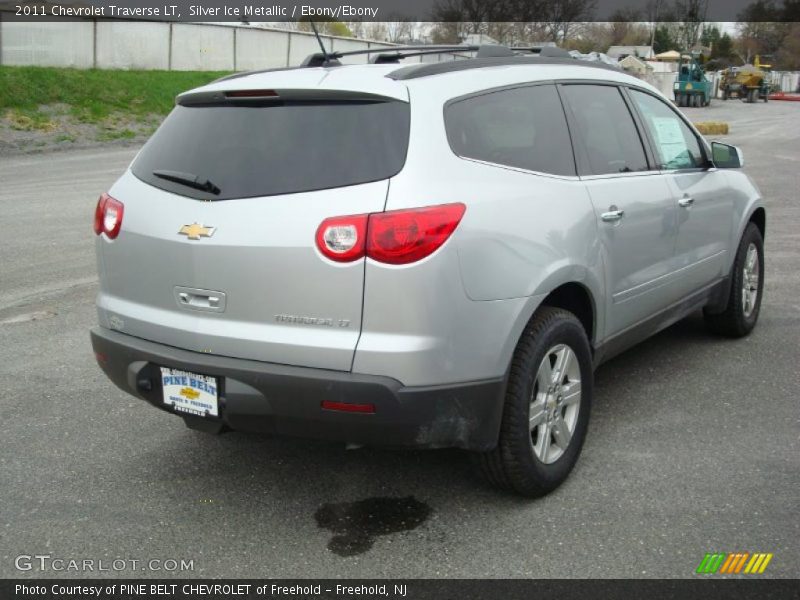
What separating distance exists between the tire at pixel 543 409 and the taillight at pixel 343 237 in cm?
82

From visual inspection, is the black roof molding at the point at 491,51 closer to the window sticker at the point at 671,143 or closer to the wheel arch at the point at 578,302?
the wheel arch at the point at 578,302

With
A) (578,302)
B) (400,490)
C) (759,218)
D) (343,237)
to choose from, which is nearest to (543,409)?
(578,302)

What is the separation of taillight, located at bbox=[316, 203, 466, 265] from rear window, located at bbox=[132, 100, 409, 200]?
0.60 feet

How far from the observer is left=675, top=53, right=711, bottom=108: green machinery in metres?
48.2

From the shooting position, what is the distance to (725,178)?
5527mm

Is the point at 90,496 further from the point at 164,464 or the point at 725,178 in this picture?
the point at 725,178

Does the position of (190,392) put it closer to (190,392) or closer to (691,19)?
(190,392)

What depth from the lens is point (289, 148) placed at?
11.0 feet

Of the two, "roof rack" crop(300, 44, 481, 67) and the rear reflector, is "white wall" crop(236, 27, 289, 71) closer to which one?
"roof rack" crop(300, 44, 481, 67)

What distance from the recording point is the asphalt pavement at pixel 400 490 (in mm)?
3260

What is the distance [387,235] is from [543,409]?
1.10 metres

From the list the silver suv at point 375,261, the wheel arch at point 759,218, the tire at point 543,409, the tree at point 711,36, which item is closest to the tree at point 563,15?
the tree at point 711,36

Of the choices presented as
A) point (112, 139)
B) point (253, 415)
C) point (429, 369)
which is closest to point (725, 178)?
point (429, 369)

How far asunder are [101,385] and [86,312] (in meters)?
1.71
